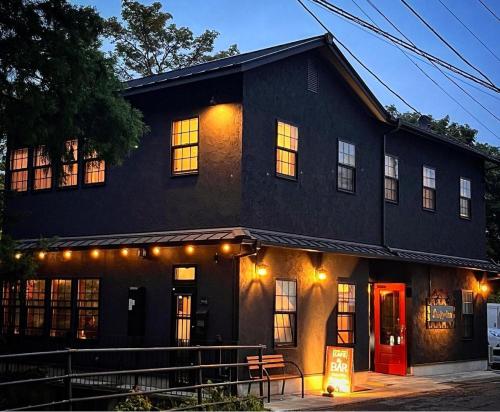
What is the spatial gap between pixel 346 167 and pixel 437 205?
19.5ft

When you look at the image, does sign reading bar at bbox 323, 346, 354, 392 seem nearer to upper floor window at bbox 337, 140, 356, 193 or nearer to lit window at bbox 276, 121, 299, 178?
lit window at bbox 276, 121, 299, 178

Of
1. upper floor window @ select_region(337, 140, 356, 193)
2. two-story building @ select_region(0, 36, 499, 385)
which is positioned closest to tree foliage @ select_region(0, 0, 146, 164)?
two-story building @ select_region(0, 36, 499, 385)

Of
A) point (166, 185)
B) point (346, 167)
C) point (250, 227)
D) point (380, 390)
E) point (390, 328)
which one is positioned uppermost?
point (346, 167)

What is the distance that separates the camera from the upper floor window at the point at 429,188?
24047 mm

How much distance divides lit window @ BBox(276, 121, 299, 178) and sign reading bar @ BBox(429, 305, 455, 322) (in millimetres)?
7828

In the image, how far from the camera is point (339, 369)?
57.3ft

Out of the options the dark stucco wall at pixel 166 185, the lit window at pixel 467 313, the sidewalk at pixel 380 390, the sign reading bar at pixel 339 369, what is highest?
the dark stucco wall at pixel 166 185

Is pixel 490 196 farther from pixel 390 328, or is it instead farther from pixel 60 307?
pixel 60 307

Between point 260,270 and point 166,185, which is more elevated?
point 166,185

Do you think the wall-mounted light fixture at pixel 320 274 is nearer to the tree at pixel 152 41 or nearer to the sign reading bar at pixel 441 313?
the sign reading bar at pixel 441 313

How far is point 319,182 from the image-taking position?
1898cm

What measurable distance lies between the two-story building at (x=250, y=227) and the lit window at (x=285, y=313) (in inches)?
1.8

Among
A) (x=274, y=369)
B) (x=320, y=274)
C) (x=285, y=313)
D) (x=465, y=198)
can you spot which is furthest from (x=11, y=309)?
(x=465, y=198)

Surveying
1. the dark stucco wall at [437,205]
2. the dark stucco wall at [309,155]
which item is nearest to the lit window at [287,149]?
the dark stucco wall at [309,155]
